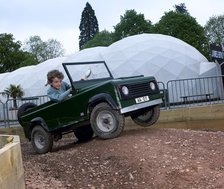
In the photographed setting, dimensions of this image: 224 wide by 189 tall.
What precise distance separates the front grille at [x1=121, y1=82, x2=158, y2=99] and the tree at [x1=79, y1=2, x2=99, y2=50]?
7792cm

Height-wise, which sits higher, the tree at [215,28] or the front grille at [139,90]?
the tree at [215,28]

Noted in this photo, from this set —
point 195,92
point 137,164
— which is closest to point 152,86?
point 137,164

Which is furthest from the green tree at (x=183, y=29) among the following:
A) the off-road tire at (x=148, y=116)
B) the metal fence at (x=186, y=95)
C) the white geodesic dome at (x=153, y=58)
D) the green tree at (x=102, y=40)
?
the off-road tire at (x=148, y=116)

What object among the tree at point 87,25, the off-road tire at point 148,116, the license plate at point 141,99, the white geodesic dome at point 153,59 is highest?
the tree at point 87,25

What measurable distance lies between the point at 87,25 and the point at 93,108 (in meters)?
79.7

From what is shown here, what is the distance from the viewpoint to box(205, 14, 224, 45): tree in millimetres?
72875

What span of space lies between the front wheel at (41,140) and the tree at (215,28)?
64494mm

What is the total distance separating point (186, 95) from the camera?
17.2m

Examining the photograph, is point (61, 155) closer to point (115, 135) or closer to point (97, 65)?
point (115, 135)

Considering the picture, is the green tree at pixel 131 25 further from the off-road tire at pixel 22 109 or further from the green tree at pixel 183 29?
the off-road tire at pixel 22 109

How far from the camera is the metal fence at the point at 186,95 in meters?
16.4

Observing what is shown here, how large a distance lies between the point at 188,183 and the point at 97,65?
Answer: 4861 mm

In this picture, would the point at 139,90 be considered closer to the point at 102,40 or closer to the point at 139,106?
the point at 139,106

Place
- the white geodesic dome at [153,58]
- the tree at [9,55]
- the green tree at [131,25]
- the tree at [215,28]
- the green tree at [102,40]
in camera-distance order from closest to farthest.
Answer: the white geodesic dome at [153,58] < the green tree at [131,25] < the green tree at [102,40] < the tree at [9,55] < the tree at [215,28]
